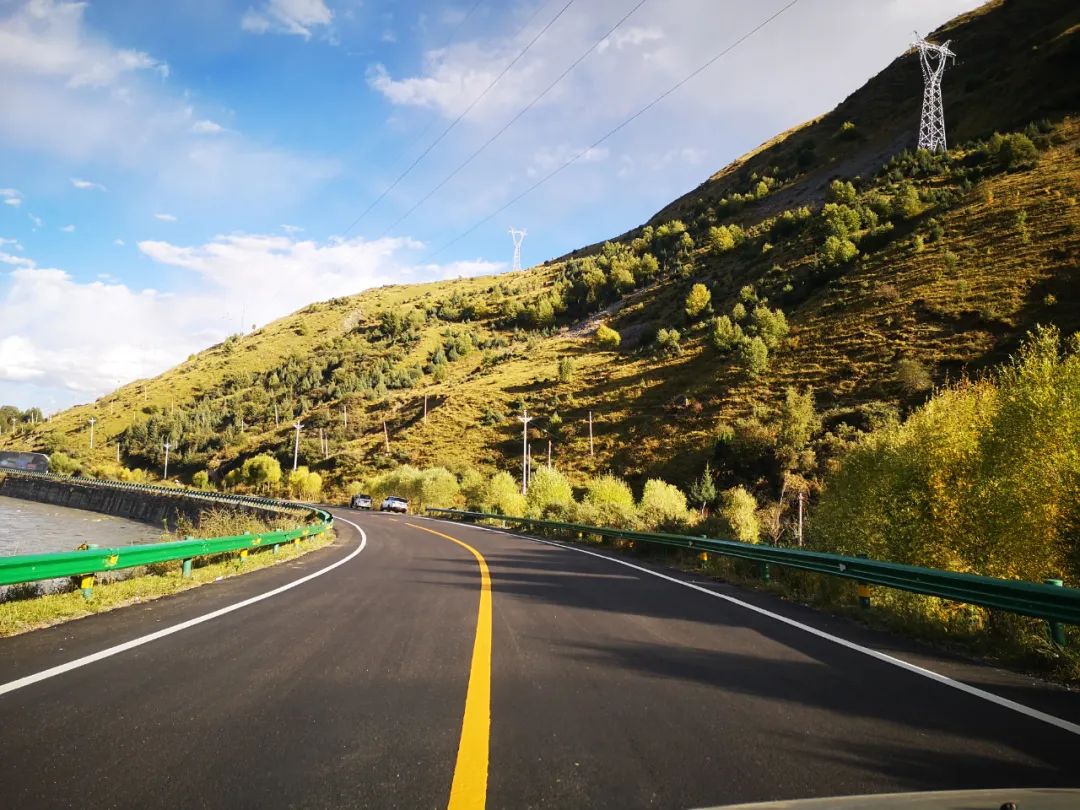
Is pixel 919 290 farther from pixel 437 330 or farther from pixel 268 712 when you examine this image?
pixel 437 330

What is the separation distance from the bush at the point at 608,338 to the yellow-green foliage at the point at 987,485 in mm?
78368

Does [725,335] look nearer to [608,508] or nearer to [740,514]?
[740,514]

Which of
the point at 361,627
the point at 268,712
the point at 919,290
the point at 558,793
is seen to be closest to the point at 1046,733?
the point at 558,793

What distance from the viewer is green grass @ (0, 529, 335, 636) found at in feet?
19.8

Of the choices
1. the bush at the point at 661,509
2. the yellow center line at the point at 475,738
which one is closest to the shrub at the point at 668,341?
the bush at the point at 661,509

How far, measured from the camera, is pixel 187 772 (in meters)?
2.82

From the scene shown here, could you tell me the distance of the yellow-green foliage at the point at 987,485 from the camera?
9.67 meters

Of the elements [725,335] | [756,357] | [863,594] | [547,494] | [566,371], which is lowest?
[863,594]

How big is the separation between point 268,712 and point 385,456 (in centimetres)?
7390

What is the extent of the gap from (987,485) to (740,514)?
1601 cm

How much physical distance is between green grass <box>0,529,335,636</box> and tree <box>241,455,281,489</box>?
6868 centimetres

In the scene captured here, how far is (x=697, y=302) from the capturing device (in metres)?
84.1

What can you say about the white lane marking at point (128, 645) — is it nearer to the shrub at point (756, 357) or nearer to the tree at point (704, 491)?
the tree at point (704, 491)

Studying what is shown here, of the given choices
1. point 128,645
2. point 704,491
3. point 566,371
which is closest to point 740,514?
point 704,491
